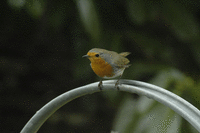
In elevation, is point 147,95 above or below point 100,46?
below

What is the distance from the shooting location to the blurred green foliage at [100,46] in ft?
3.92

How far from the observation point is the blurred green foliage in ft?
3.92

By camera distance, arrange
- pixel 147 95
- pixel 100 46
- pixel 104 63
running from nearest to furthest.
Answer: pixel 147 95, pixel 104 63, pixel 100 46

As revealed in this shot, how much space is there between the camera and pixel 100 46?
134 centimetres

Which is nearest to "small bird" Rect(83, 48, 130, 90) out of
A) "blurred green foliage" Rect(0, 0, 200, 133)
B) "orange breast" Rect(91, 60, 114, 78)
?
"orange breast" Rect(91, 60, 114, 78)

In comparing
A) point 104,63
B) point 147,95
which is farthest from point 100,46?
point 147,95

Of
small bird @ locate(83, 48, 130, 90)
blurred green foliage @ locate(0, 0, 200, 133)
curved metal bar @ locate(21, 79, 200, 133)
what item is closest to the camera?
curved metal bar @ locate(21, 79, 200, 133)

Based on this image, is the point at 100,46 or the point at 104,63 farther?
the point at 100,46

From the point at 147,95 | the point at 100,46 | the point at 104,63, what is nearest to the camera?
the point at 147,95

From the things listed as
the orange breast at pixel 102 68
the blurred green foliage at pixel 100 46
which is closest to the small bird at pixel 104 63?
the orange breast at pixel 102 68

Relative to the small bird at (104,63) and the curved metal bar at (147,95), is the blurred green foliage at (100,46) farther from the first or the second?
the curved metal bar at (147,95)

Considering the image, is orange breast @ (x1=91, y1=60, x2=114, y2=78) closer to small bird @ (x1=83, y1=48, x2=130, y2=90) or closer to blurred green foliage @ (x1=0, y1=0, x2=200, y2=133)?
small bird @ (x1=83, y1=48, x2=130, y2=90)

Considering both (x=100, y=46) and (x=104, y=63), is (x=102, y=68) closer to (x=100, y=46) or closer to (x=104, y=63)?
(x=104, y=63)

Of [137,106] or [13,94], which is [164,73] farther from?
[13,94]
